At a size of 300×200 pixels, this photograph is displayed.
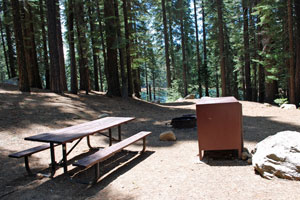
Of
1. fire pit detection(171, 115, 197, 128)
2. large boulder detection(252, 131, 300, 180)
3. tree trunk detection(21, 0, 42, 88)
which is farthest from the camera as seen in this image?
tree trunk detection(21, 0, 42, 88)

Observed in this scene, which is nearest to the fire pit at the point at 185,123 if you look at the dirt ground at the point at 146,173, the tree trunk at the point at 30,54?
the dirt ground at the point at 146,173

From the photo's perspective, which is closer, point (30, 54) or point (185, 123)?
point (185, 123)

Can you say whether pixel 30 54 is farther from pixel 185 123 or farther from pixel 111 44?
pixel 185 123

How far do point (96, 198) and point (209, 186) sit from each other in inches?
66.3

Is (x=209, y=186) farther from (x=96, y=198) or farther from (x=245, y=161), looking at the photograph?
(x=96, y=198)

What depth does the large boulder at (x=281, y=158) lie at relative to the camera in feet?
11.6

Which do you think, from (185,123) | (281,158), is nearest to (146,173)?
(281,158)

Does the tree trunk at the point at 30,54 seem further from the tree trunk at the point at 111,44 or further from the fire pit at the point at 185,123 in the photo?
→ the fire pit at the point at 185,123

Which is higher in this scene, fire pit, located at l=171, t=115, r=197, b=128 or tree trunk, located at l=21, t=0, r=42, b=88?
tree trunk, located at l=21, t=0, r=42, b=88

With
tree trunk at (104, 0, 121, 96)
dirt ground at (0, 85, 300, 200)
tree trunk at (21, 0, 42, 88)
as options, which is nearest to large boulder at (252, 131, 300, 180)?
dirt ground at (0, 85, 300, 200)

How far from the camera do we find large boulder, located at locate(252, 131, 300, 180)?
11.6 ft

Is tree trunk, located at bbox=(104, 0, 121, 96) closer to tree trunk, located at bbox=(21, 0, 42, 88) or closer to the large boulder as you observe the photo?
tree trunk, located at bbox=(21, 0, 42, 88)

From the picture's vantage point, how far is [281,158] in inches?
143

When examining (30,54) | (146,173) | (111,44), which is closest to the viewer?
(146,173)
